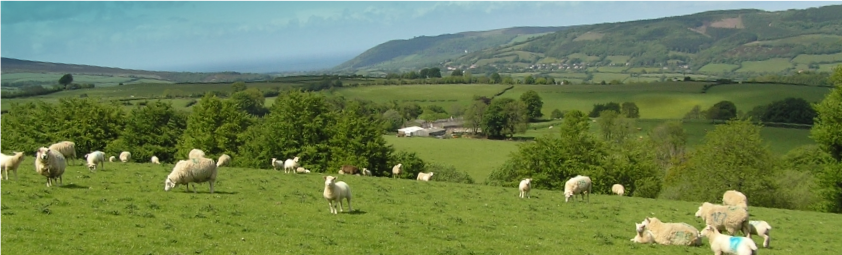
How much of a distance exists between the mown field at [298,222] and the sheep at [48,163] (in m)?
0.50

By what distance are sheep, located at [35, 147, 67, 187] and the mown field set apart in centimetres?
50

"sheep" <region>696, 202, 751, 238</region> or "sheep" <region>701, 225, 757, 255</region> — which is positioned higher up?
"sheep" <region>701, 225, 757, 255</region>

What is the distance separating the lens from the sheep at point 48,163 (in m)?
20.2

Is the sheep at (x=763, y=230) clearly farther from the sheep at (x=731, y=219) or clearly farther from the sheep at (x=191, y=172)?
the sheep at (x=191, y=172)

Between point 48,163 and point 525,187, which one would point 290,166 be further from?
point 48,163

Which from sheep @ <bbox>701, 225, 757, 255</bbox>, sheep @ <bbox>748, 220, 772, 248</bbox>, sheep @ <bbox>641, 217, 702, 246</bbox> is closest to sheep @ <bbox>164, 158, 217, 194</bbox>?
sheep @ <bbox>641, 217, 702, 246</bbox>

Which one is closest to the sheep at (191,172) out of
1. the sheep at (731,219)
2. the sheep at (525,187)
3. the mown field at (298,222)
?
the mown field at (298,222)

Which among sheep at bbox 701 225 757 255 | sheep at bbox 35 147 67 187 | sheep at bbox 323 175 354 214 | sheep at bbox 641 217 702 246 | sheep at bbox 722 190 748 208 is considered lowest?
sheep at bbox 722 190 748 208

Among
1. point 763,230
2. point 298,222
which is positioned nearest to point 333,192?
point 298,222

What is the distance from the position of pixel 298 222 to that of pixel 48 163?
939cm

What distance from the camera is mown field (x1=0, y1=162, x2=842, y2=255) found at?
14680 millimetres

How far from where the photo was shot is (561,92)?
147 meters

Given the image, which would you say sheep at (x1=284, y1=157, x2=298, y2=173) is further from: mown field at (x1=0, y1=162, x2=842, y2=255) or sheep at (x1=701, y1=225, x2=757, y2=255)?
sheep at (x1=701, y1=225, x2=757, y2=255)

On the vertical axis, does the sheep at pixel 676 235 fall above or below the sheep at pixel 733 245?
below
